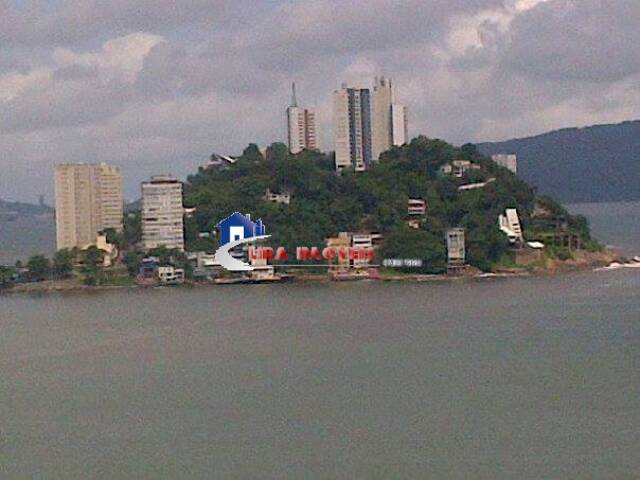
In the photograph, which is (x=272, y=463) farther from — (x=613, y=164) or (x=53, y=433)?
(x=613, y=164)

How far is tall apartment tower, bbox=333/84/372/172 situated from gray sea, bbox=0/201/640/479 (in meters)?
10.6

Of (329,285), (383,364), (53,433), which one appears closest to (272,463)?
(53,433)

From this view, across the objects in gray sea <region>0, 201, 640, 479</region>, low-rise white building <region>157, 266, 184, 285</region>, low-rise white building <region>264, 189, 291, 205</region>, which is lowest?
gray sea <region>0, 201, 640, 479</region>

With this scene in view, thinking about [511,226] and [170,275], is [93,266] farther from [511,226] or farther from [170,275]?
[511,226]

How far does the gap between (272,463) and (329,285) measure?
10.2 meters

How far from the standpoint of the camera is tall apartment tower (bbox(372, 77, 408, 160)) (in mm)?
24156

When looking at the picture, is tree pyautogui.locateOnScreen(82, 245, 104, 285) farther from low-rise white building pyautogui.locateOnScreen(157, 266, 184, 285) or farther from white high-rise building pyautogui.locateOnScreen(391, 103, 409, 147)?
white high-rise building pyautogui.locateOnScreen(391, 103, 409, 147)

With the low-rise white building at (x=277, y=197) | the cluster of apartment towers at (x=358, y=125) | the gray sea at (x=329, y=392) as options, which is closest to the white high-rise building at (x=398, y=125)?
the cluster of apartment towers at (x=358, y=125)

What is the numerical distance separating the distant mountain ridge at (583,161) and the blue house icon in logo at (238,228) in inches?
935

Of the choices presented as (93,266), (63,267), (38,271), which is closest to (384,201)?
(93,266)

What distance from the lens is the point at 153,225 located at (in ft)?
59.7

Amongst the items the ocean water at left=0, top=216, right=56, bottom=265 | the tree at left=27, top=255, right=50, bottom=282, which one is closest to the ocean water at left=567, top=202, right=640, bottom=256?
the tree at left=27, top=255, right=50, bottom=282

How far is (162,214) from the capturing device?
18.3 metres

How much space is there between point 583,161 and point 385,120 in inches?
829
